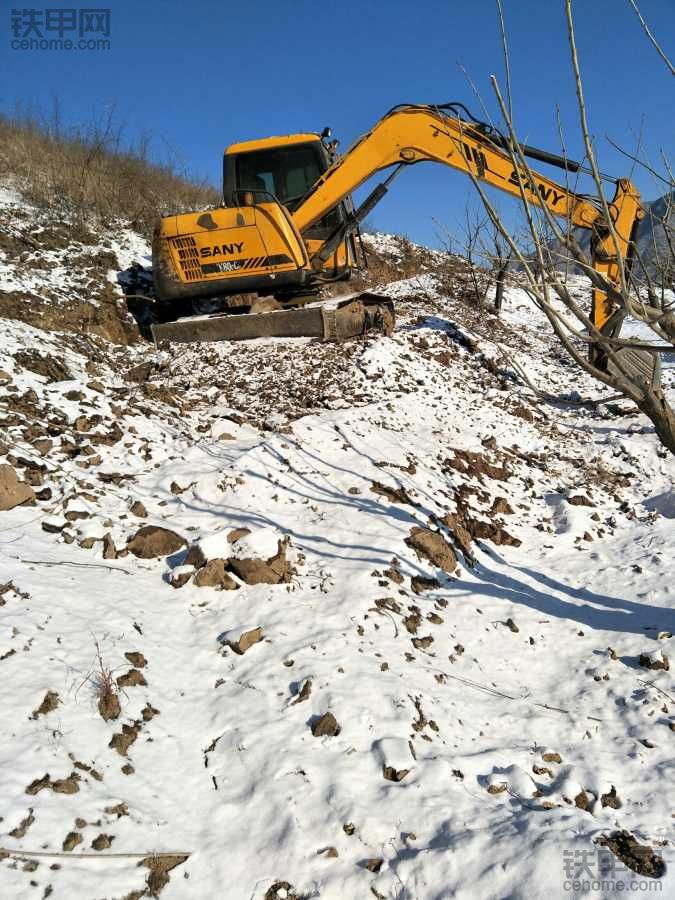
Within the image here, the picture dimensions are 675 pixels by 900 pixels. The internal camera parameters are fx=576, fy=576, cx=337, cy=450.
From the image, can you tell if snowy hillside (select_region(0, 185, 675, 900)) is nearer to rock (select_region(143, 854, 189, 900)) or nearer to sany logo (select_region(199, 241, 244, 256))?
rock (select_region(143, 854, 189, 900))

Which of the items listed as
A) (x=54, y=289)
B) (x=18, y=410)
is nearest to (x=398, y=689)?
(x=18, y=410)

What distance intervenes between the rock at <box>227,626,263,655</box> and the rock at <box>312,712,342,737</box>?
0.64 m

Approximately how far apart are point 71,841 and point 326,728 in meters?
1.08

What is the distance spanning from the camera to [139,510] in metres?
4.04

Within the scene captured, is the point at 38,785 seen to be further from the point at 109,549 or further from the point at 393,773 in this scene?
the point at 109,549

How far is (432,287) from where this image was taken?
499 inches

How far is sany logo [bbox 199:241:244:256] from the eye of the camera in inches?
291

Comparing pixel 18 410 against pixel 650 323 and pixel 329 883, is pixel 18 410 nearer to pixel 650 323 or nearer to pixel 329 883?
pixel 329 883

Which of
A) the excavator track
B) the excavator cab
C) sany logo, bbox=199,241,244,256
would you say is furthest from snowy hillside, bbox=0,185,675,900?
sany logo, bbox=199,241,244,256

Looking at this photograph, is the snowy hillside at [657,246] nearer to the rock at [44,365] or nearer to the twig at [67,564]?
the twig at [67,564]

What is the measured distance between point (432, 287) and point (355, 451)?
27.7ft

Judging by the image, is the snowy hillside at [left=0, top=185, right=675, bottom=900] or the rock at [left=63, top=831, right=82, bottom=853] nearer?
the rock at [left=63, top=831, right=82, bottom=853]

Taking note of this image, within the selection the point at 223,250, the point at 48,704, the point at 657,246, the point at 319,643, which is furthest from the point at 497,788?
the point at 223,250

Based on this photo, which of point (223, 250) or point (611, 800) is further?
point (223, 250)
